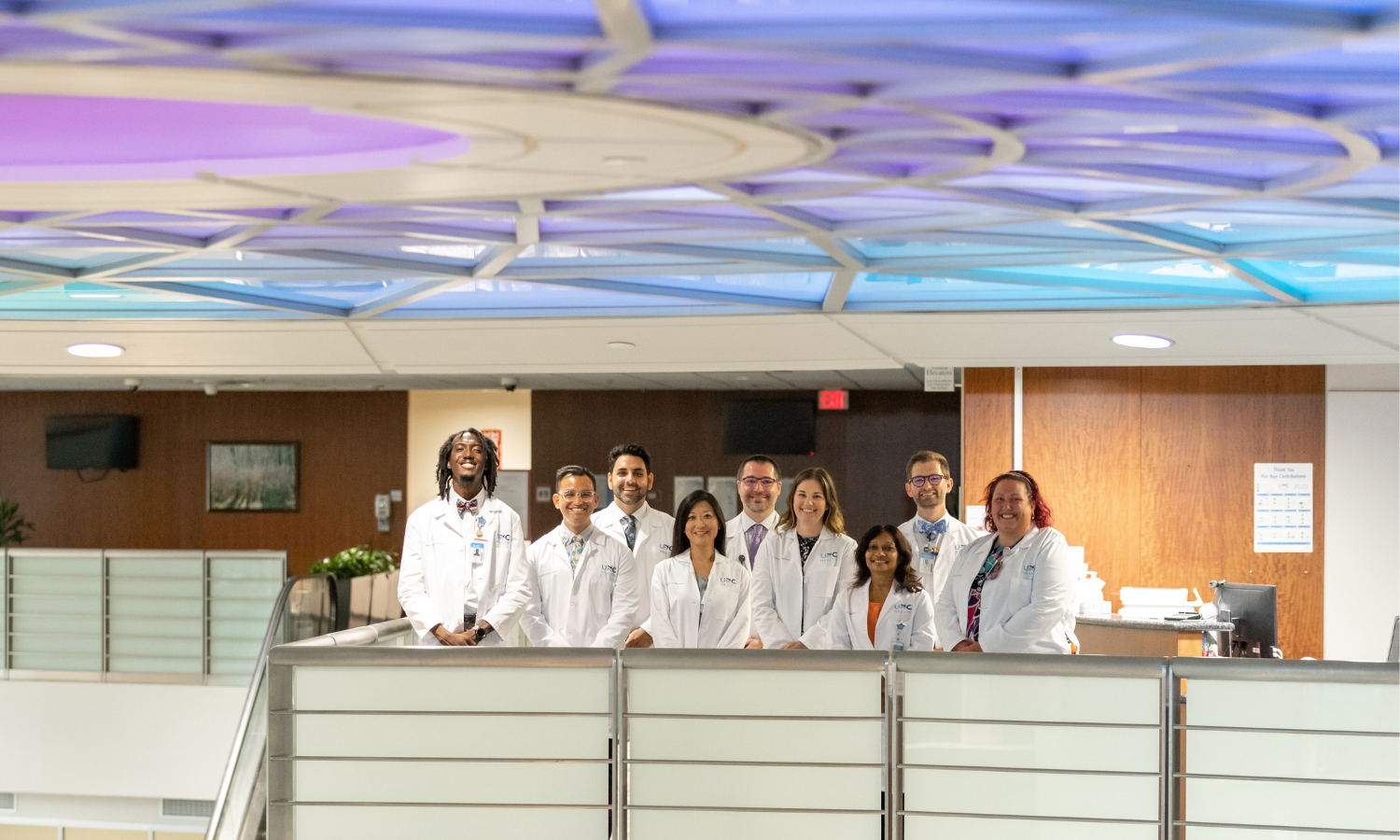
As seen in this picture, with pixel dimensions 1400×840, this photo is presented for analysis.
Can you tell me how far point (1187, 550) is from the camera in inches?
381

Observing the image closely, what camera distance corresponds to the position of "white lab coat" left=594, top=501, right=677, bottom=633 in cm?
680

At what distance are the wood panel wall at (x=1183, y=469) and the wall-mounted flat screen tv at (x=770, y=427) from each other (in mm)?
5949

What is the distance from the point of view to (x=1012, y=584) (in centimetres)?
580

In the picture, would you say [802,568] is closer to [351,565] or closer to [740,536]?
[740,536]

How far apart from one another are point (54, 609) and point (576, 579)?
7.24m

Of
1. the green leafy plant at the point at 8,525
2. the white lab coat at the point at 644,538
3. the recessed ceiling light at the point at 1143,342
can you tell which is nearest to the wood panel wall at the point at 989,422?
the recessed ceiling light at the point at 1143,342

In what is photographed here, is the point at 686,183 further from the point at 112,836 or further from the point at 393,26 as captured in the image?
the point at 112,836

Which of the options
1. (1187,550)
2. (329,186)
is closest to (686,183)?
(329,186)

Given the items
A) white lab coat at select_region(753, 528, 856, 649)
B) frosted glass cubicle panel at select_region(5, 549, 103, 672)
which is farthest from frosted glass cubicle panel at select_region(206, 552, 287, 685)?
white lab coat at select_region(753, 528, 856, 649)

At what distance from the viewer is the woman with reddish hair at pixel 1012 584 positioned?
5.71 m

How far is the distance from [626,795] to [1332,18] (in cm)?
402

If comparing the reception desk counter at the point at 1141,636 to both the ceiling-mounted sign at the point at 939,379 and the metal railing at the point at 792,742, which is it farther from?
the metal railing at the point at 792,742

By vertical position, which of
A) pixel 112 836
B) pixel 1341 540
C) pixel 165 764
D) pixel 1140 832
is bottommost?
pixel 112 836

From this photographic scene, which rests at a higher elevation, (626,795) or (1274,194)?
(1274,194)
